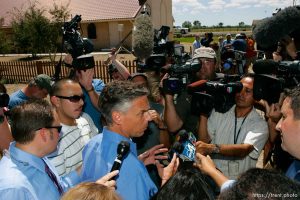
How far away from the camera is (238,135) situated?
3.24 m

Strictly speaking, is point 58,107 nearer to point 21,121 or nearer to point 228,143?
point 21,121

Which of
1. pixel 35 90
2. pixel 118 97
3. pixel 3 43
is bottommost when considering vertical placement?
pixel 35 90

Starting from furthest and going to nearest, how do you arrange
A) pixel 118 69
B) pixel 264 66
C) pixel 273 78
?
pixel 118 69
pixel 264 66
pixel 273 78

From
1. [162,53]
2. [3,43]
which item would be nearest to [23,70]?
[3,43]

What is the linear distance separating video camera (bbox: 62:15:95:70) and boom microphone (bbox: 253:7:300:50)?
1.90 m

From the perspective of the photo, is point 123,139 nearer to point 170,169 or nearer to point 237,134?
point 170,169

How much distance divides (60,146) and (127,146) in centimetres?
127

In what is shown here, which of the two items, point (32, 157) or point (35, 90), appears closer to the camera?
point (32, 157)

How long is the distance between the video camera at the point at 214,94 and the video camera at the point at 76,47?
1296 millimetres

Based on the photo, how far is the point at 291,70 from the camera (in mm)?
2551

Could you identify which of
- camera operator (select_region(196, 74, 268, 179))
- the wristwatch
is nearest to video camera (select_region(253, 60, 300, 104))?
camera operator (select_region(196, 74, 268, 179))

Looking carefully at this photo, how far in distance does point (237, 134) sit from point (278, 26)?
114 centimetres

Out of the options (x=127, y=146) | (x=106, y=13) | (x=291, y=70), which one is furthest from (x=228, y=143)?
(x=106, y=13)

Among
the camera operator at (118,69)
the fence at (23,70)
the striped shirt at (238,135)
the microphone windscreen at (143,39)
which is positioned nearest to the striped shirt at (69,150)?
the striped shirt at (238,135)
